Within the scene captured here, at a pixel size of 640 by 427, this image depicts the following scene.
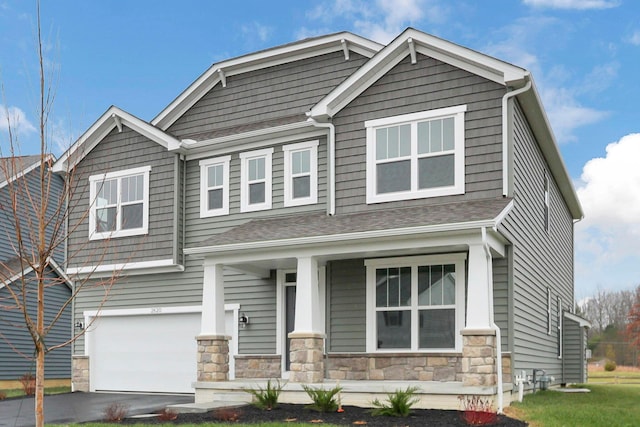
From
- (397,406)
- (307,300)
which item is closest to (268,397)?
(307,300)

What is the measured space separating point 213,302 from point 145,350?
4.90m

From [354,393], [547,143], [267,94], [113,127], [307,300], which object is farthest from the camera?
[113,127]

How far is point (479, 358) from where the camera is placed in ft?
39.1

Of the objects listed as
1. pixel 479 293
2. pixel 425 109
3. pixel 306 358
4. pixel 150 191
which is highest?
pixel 425 109

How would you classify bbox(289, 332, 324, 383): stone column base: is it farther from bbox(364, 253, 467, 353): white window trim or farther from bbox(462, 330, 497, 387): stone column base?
bbox(462, 330, 497, 387): stone column base

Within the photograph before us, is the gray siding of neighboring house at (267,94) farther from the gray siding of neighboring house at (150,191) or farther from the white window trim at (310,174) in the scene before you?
the white window trim at (310,174)

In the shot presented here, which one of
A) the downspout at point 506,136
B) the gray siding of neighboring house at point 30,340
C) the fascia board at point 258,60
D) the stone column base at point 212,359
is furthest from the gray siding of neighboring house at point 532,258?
the gray siding of neighboring house at point 30,340

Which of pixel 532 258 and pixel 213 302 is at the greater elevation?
pixel 532 258

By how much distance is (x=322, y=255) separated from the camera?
45.2ft

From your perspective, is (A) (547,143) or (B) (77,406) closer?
(B) (77,406)

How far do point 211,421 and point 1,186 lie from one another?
15.7m

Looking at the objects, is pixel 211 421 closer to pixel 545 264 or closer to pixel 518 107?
pixel 518 107

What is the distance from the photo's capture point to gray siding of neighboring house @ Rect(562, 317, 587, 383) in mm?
21103

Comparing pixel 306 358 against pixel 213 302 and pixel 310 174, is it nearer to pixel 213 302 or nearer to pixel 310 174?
pixel 213 302
